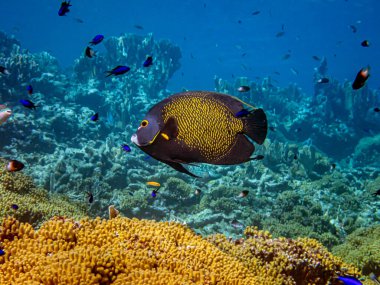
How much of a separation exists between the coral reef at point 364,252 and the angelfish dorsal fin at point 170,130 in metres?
4.90

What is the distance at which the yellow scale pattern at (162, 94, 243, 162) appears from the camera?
1.75 meters

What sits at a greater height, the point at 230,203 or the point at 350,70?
the point at 350,70

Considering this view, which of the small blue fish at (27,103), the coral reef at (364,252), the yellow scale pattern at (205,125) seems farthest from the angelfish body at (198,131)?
the small blue fish at (27,103)

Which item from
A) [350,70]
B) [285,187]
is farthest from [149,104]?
[350,70]

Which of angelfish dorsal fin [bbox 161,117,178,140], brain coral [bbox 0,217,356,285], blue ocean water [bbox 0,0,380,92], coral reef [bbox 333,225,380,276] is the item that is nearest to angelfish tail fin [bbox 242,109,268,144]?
angelfish dorsal fin [bbox 161,117,178,140]

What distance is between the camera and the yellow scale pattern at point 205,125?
69.1 inches

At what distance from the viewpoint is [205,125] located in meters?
1.79

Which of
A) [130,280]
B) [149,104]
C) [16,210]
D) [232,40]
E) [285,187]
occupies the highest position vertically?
[232,40]

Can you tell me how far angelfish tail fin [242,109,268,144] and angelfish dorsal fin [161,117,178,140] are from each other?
0.44 metres

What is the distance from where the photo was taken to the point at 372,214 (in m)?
9.55

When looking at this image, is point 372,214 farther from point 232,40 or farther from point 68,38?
point 68,38

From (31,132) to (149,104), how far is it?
27.7ft

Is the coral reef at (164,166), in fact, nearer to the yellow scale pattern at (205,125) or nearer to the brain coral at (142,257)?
the brain coral at (142,257)

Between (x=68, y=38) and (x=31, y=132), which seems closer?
(x=31, y=132)
